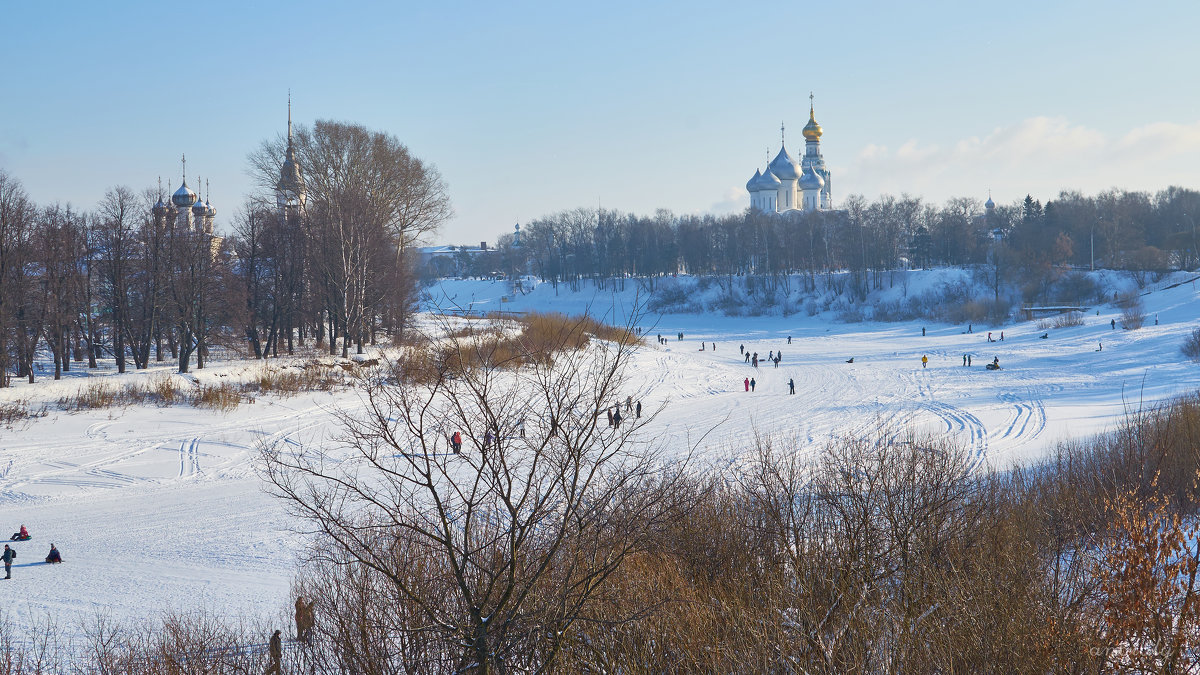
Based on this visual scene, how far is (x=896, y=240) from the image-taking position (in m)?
78.6

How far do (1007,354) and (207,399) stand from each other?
38.4 m

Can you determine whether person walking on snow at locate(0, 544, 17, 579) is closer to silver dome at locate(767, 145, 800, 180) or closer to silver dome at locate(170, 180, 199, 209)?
silver dome at locate(170, 180, 199, 209)

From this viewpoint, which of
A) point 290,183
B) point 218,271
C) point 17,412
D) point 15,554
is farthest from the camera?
point 290,183

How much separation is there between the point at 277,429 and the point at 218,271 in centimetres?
1205

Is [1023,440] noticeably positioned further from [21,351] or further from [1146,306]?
[1146,306]

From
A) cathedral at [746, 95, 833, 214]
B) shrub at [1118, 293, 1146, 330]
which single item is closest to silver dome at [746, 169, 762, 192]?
cathedral at [746, 95, 833, 214]

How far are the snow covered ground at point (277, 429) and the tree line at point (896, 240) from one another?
21516 millimetres

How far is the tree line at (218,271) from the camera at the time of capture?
30.0m

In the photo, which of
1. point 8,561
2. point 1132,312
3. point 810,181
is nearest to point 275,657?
point 8,561

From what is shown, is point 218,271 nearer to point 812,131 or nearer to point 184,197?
point 184,197

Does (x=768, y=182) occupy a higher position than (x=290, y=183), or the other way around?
(x=768, y=182)

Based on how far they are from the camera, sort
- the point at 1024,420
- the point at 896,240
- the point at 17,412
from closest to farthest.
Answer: the point at 17,412
the point at 1024,420
the point at 896,240

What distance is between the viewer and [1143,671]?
620 cm

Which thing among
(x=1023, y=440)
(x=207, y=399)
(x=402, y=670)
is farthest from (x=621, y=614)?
(x=207, y=399)
